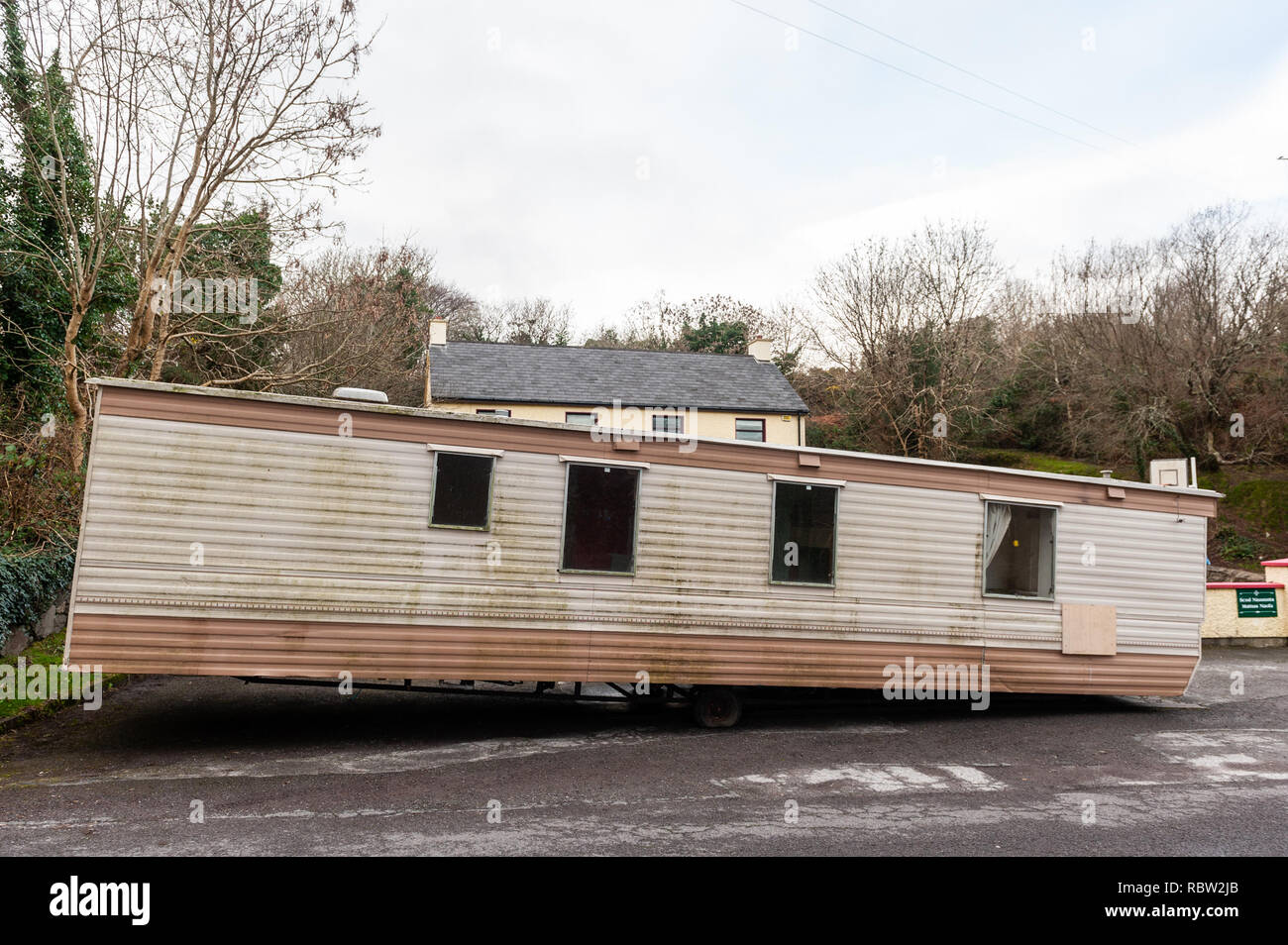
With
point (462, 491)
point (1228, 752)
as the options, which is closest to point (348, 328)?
point (462, 491)

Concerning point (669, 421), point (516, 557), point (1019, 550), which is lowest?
point (516, 557)

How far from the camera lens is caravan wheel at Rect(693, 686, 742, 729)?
9.23 meters

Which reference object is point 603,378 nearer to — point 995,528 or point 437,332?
point 437,332

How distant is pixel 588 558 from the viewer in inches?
343

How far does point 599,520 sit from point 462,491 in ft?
4.65

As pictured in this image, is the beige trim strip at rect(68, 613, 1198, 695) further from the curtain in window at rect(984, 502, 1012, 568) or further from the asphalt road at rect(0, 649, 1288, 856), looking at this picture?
the curtain in window at rect(984, 502, 1012, 568)

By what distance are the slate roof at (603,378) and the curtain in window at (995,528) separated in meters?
19.1

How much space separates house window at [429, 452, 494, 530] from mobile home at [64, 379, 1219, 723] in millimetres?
22

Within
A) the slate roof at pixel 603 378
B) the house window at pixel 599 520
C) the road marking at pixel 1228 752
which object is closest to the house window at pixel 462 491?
the house window at pixel 599 520

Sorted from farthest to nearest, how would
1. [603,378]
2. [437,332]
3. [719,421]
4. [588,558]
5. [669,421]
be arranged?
[437,332] → [603,378] → [719,421] → [669,421] → [588,558]

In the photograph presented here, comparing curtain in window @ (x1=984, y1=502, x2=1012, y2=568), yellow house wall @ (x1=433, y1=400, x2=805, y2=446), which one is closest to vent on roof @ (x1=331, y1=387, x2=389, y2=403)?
curtain in window @ (x1=984, y1=502, x2=1012, y2=568)

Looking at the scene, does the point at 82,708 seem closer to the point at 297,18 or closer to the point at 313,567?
the point at 313,567

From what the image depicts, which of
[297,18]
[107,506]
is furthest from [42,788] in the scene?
[297,18]
